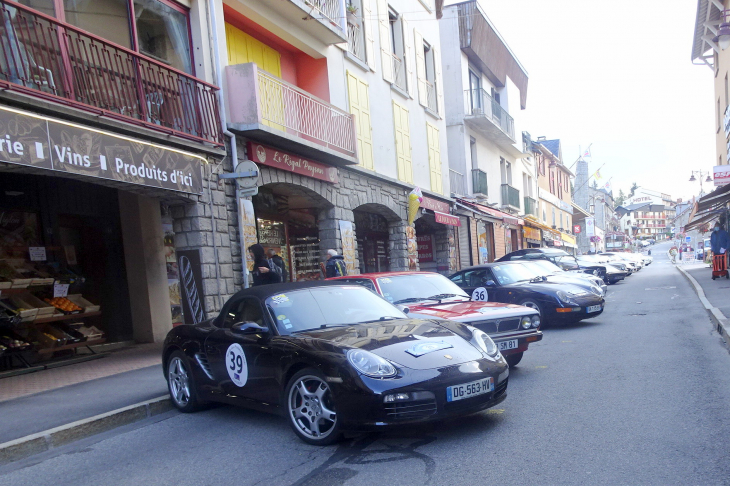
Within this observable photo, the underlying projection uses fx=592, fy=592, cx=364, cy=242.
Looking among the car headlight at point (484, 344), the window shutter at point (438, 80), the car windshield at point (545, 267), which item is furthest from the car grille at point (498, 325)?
the window shutter at point (438, 80)

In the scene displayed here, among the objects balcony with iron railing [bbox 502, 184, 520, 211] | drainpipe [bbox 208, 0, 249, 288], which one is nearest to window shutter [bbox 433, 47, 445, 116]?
balcony with iron railing [bbox 502, 184, 520, 211]

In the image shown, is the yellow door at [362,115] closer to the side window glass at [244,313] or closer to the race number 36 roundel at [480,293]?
the race number 36 roundel at [480,293]

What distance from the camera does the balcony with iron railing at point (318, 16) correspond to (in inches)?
492

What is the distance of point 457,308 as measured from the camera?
23.9 ft

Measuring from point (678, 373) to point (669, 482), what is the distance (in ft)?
10.7

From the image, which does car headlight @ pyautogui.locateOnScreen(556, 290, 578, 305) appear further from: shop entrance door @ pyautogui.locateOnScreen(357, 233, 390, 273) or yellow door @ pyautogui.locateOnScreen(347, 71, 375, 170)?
shop entrance door @ pyautogui.locateOnScreen(357, 233, 390, 273)

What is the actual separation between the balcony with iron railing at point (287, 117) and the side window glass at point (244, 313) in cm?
567

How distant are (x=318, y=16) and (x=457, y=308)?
8692 millimetres

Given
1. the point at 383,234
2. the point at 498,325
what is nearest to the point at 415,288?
the point at 498,325

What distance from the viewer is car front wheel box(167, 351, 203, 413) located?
20.0 ft

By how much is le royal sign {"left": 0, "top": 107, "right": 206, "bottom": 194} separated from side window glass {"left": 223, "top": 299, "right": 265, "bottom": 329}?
9.98ft

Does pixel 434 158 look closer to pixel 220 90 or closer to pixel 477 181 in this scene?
pixel 477 181

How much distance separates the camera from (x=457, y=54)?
84.5 feet

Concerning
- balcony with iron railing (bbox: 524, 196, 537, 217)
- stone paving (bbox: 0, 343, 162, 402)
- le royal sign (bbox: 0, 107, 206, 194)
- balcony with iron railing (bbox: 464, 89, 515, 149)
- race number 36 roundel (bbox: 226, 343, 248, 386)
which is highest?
balcony with iron railing (bbox: 464, 89, 515, 149)
